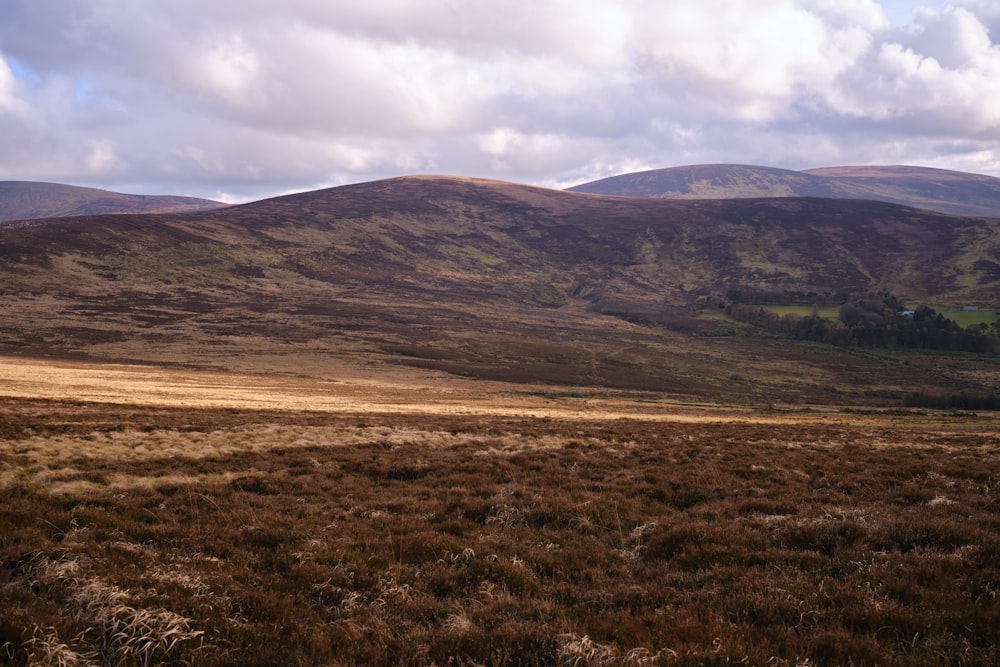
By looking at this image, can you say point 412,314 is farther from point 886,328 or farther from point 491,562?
point 491,562

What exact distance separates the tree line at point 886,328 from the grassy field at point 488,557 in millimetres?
138365

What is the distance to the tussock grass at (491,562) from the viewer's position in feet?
18.6

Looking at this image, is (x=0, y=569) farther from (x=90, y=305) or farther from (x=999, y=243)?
(x=999, y=243)

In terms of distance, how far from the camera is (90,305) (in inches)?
4719

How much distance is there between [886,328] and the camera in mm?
138125

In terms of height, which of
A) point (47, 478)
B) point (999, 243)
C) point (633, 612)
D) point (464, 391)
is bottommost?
point (464, 391)

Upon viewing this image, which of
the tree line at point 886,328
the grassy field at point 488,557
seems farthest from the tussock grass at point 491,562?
the tree line at point 886,328

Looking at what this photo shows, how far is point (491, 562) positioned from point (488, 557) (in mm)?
280

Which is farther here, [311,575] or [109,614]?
[311,575]

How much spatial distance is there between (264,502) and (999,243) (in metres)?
A: 260

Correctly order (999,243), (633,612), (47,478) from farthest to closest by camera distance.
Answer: (999,243), (47,478), (633,612)

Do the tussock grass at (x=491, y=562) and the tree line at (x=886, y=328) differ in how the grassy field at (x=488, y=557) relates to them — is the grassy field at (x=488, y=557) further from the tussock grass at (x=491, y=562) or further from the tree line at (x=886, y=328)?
the tree line at (x=886, y=328)

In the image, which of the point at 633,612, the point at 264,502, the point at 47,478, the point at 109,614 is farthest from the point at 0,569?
the point at 47,478

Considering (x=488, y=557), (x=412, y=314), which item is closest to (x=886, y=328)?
(x=412, y=314)
